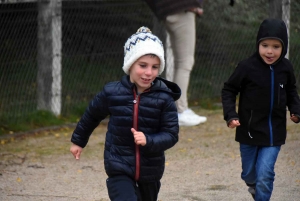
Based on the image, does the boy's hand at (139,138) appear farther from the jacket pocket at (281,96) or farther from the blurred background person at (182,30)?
the blurred background person at (182,30)

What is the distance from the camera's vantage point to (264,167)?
16.3 feet

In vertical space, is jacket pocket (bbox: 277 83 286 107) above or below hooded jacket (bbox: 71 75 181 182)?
above

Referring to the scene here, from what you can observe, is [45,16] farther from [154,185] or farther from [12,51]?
[154,185]

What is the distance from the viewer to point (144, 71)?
4316 mm

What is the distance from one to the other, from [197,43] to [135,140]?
5.66 m

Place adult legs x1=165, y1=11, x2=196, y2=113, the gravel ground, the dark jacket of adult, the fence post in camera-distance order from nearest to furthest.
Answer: the gravel ground, the dark jacket of adult, adult legs x1=165, y1=11, x2=196, y2=113, the fence post

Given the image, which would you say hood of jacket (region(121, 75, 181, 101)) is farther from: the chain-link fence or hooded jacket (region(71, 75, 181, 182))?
the chain-link fence

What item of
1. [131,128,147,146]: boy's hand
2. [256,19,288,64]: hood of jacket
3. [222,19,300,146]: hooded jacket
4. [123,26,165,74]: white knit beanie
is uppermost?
[256,19,288,64]: hood of jacket

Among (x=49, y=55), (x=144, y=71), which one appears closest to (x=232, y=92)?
(x=144, y=71)

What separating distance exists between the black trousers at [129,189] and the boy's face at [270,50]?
1.17m

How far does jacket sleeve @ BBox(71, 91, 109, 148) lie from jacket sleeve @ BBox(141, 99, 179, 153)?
0.35m

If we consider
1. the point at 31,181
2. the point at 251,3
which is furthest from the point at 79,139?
the point at 251,3

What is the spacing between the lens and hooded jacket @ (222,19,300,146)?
5.00 m

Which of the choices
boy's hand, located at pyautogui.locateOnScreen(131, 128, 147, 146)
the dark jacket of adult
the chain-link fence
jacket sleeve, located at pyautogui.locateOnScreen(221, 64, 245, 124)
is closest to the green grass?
the chain-link fence
